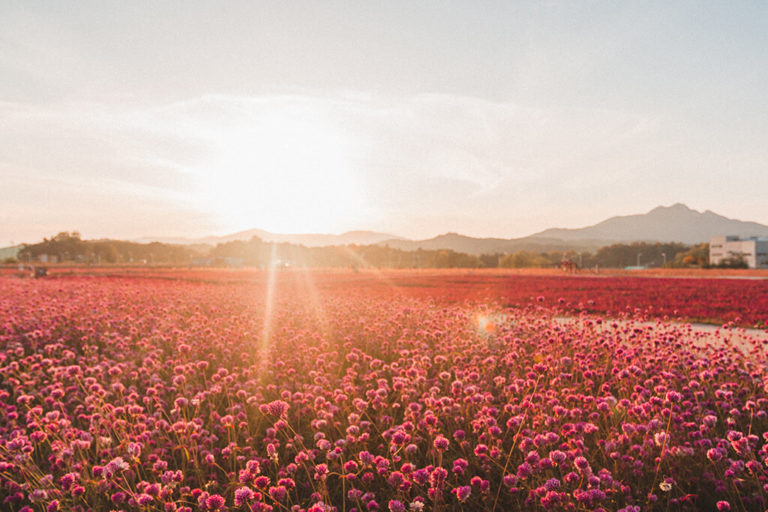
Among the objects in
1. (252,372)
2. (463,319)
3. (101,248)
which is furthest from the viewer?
(101,248)

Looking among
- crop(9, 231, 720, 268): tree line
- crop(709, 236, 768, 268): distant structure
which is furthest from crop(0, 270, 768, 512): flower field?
crop(709, 236, 768, 268): distant structure

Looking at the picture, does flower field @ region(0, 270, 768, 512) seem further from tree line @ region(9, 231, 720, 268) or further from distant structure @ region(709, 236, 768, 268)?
distant structure @ region(709, 236, 768, 268)

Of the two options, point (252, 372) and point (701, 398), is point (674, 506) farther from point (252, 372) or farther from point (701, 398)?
point (252, 372)

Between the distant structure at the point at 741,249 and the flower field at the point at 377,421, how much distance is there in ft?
465

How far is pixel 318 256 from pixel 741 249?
136 meters

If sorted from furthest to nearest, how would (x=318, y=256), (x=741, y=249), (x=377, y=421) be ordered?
(x=741, y=249), (x=318, y=256), (x=377, y=421)

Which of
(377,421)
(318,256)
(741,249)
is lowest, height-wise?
(377,421)

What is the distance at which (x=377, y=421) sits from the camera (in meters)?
4.72

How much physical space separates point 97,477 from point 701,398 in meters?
6.11

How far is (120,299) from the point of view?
1252 cm

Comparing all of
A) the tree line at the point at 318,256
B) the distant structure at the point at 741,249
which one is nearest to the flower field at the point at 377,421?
the tree line at the point at 318,256

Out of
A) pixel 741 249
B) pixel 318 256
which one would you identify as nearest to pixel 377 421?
pixel 318 256

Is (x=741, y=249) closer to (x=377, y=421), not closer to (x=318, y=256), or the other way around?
(x=318, y=256)

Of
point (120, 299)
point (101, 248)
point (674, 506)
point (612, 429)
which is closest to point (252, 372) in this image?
point (612, 429)
